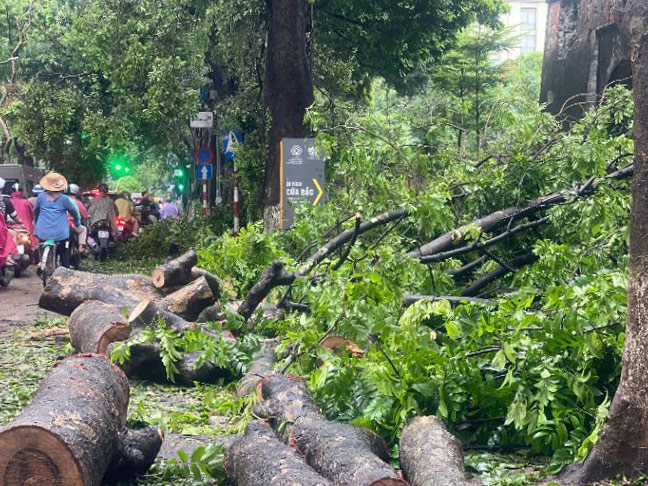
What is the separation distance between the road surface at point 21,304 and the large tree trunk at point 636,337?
9.04m

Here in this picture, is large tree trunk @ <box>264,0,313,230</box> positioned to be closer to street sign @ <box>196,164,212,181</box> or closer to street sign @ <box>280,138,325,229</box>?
street sign @ <box>280,138,325,229</box>

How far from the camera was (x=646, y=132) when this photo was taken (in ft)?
16.5

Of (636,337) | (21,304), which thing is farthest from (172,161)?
(636,337)

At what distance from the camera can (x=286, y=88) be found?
55.2 ft

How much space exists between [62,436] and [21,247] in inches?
561

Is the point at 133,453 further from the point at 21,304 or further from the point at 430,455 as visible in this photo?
the point at 21,304

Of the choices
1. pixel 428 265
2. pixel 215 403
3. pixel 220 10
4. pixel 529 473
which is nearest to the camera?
pixel 529 473

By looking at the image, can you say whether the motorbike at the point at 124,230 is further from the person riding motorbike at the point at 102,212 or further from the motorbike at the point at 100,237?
the motorbike at the point at 100,237

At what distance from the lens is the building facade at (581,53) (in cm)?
2345

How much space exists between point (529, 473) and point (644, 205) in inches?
71.7

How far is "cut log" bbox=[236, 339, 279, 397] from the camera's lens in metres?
7.78

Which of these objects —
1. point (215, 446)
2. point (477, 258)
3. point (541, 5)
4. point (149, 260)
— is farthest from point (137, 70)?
point (541, 5)

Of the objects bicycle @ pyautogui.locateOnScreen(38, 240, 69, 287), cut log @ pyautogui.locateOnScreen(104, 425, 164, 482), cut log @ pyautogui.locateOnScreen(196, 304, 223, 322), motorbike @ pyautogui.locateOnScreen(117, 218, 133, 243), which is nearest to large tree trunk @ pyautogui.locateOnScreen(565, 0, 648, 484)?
cut log @ pyautogui.locateOnScreen(104, 425, 164, 482)

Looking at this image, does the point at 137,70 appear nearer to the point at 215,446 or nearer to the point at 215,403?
the point at 215,403
